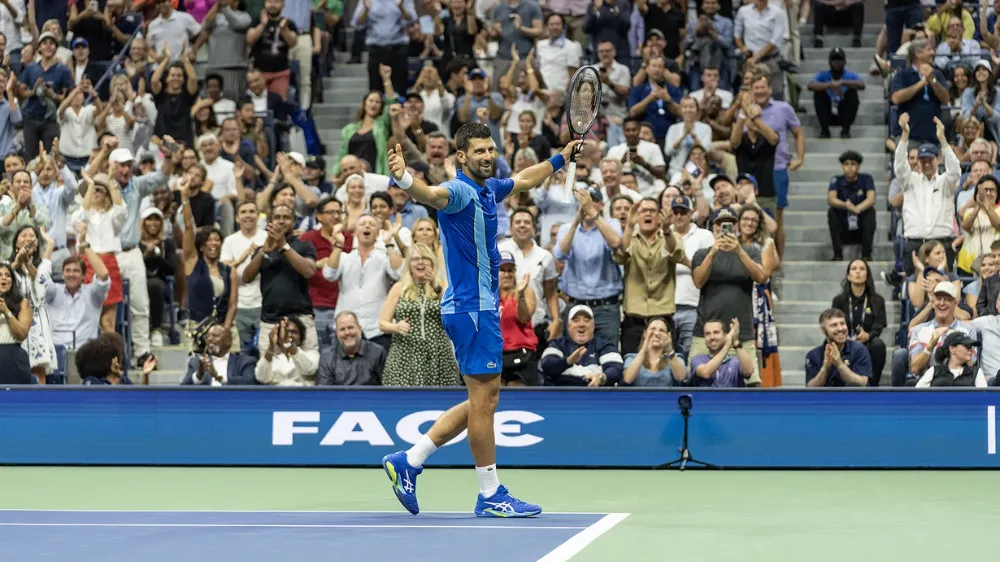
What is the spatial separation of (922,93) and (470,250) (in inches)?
414

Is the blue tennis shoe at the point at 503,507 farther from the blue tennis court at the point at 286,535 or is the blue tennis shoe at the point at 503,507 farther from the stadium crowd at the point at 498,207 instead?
the stadium crowd at the point at 498,207

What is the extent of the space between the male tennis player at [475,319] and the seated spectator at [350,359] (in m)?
3.96

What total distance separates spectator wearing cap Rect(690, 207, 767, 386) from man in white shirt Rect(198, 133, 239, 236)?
6345mm

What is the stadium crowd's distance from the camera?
44.2 feet

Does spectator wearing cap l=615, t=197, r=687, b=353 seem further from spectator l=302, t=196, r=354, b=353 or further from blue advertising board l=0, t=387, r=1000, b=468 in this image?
spectator l=302, t=196, r=354, b=353

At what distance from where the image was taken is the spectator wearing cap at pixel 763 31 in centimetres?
1972

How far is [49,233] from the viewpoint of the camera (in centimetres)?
1653

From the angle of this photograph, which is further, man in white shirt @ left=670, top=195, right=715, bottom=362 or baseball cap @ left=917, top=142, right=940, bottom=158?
baseball cap @ left=917, top=142, right=940, bottom=158

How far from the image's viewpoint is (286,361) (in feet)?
44.3

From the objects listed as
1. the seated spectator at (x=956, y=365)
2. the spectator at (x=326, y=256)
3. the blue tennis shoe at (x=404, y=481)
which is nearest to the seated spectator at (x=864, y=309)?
the seated spectator at (x=956, y=365)

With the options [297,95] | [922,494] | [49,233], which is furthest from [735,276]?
[297,95]

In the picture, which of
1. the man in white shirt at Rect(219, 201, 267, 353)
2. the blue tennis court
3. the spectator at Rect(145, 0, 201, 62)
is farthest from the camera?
the spectator at Rect(145, 0, 201, 62)

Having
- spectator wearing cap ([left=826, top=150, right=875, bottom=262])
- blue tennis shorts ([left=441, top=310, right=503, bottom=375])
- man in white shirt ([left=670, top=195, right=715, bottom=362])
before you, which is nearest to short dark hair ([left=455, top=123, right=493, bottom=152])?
blue tennis shorts ([left=441, top=310, right=503, bottom=375])

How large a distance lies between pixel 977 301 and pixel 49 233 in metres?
9.49
